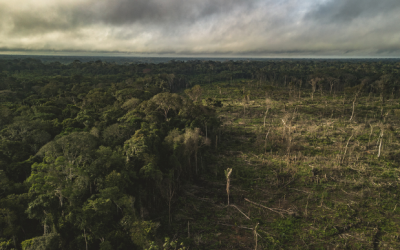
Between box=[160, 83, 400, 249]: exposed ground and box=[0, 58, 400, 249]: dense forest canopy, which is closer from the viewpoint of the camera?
box=[0, 58, 400, 249]: dense forest canopy

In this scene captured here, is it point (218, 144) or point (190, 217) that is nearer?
point (190, 217)

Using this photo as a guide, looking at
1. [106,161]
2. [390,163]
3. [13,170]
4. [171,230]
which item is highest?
[106,161]

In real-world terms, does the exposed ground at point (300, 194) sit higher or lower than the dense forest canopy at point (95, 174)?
lower

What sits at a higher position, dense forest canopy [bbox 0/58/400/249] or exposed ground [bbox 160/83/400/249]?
dense forest canopy [bbox 0/58/400/249]

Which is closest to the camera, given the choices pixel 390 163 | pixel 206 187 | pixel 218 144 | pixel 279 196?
pixel 279 196

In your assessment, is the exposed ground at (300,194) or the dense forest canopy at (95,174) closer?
the dense forest canopy at (95,174)

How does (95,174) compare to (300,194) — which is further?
(300,194)

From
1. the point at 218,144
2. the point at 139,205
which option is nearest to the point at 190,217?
the point at 139,205

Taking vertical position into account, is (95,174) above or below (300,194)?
above

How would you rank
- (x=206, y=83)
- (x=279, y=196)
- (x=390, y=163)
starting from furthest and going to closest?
1. (x=206, y=83)
2. (x=390, y=163)
3. (x=279, y=196)

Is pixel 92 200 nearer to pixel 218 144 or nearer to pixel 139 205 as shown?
pixel 139 205

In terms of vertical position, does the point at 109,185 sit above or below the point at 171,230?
above
